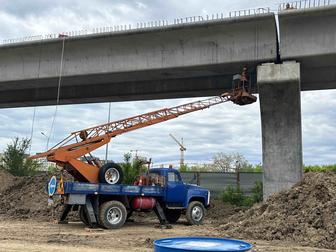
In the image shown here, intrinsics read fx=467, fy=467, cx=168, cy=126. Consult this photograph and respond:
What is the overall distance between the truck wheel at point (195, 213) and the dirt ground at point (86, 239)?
0.49 m

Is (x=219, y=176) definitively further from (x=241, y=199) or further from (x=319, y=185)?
(x=319, y=185)

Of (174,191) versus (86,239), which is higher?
(174,191)

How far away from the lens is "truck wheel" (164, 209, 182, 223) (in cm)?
2005

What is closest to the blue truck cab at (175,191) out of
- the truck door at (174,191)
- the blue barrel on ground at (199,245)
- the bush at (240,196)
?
the truck door at (174,191)

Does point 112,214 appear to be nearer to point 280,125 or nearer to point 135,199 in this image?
point 135,199

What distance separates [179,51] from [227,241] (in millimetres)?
17944

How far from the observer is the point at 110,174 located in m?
18.0

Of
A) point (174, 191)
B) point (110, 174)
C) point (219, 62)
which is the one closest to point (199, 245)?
point (110, 174)

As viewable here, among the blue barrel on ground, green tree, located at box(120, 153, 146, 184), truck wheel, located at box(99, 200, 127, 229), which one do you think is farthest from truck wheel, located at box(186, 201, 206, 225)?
the blue barrel on ground

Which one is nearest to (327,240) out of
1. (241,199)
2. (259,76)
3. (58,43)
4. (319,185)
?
(319,185)

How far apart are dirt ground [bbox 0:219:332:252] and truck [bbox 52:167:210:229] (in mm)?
557

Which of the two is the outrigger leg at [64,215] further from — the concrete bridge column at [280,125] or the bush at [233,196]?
the bush at [233,196]

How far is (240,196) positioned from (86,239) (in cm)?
1229

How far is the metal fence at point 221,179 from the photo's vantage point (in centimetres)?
2575
